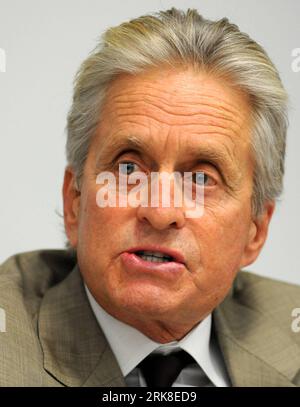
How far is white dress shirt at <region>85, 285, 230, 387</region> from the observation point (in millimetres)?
1778

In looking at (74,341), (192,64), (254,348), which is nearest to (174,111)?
(192,64)

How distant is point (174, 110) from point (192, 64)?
14cm

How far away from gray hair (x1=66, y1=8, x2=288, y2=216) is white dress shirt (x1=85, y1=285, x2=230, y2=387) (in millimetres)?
351

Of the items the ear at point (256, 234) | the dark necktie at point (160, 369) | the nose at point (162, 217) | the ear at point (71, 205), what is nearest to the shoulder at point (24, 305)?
the ear at point (71, 205)

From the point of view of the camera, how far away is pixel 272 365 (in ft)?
6.38

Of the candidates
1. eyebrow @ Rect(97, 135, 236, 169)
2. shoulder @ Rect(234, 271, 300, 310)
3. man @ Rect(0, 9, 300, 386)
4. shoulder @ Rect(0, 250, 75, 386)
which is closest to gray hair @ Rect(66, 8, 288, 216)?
man @ Rect(0, 9, 300, 386)

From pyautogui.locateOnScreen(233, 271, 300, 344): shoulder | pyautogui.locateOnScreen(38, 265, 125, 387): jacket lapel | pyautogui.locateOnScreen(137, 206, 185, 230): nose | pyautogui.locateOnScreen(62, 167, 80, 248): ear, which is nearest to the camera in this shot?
pyautogui.locateOnScreen(137, 206, 185, 230): nose

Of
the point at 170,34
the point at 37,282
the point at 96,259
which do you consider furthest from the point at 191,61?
the point at 37,282

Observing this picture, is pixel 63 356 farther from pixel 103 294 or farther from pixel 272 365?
pixel 272 365

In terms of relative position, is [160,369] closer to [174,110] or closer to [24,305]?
[24,305]

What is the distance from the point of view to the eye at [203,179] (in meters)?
1.71

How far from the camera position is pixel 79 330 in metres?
1.78

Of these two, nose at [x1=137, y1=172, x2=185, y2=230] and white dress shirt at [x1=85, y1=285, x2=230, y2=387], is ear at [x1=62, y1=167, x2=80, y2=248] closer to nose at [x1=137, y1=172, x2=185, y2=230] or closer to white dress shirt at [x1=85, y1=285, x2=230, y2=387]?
white dress shirt at [x1=85, y1=285, x2=230, y2=387]
